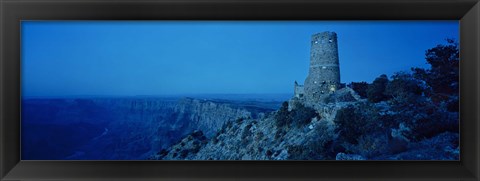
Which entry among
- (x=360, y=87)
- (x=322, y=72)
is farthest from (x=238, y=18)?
(x=360, y=87)

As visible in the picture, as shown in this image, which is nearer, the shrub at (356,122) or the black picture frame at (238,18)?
the black picture frame at (238,18)

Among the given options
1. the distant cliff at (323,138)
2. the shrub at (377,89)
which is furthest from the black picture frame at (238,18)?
the shrub at (377,89)

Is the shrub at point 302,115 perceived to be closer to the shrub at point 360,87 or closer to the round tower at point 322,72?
the round tower at point 322,72

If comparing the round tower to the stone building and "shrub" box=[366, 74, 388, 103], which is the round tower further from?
"shrub" box=[366, 74, 388, 103]

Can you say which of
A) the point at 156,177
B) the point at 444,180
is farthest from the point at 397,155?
the point at 156,177

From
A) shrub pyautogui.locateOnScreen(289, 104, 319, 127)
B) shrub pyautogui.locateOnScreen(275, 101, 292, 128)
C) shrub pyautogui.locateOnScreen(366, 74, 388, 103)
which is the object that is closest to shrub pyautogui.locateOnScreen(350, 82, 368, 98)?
shrub pyautogui.locateOnScreen(366, 74, 388, 103)

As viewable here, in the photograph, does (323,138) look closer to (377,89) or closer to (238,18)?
(377,89)
